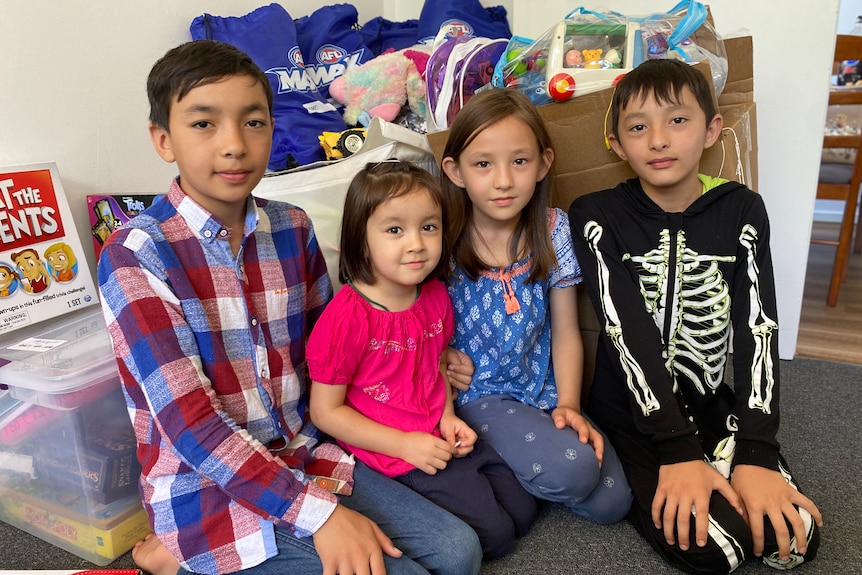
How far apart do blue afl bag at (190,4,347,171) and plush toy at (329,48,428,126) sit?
6cm

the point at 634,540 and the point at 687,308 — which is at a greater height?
the point at 687,308

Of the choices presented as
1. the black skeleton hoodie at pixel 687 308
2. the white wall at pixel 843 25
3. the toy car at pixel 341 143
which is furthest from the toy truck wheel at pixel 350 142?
the white wall at pixel 843 25

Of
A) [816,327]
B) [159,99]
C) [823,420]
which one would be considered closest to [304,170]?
[159,99]

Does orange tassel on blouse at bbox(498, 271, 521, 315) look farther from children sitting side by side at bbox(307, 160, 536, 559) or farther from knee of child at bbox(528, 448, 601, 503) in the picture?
knee of child at bbox(528, 448, 601, 503)

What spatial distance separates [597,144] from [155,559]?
105cm

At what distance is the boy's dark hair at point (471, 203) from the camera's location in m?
A: 1.08

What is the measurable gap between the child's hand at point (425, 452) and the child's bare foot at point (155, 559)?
369mm

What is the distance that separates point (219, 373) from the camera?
0.87 m

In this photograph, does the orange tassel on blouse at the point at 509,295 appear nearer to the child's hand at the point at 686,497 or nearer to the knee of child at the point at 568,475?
the knee of child at the point at 568,475

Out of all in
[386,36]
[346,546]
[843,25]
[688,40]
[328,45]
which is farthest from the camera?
[843,25]

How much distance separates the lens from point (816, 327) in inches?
80.7

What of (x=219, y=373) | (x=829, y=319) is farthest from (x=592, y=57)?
(x=829, y=319)

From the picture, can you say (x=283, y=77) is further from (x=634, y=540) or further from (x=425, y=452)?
(x=634, y=540)

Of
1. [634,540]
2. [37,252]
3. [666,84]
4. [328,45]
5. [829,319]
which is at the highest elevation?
[328,45]
